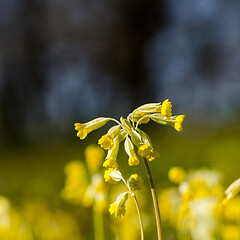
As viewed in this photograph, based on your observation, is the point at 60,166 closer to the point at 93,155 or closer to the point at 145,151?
the point at 93,155

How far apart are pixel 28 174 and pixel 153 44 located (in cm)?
827

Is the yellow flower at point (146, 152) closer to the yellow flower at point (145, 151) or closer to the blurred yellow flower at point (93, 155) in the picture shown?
the yellow flower at point (145, 151)

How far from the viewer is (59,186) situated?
4.30m

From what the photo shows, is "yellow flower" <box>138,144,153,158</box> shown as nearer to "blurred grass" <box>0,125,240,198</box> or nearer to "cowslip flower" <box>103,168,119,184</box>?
"cowslip flower" <box>103,168,119,184</box>

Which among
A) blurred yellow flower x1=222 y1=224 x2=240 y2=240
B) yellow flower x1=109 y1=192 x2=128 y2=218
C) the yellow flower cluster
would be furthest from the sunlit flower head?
blurred yellow flower x1=222 y1=224 x2=240 y2=240

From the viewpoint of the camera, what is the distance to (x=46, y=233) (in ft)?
7.26

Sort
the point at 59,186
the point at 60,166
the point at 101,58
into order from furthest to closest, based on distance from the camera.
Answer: the point at 101,58, the point at 60,166, the point at 59,186

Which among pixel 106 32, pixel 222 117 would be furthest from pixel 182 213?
pixel 106 32

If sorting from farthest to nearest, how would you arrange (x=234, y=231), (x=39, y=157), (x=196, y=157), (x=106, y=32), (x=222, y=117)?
(x=106, y=32), (x=222, y=117), (x=39, y=157), (x=196, y=157), (x=234, y=231)

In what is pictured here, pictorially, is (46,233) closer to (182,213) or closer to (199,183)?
(199,183)

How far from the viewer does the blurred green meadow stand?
7.21ft

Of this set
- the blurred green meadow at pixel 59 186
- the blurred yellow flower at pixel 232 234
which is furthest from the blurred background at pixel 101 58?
the blurred yellow flower at pixel 232 234

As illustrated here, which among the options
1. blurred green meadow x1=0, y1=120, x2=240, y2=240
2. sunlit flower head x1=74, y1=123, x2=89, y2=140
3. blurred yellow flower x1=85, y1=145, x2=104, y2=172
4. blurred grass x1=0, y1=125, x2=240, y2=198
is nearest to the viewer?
sunlit flower head x1=74, y1=123, x2=89, y2=140

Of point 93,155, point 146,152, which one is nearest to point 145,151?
point 146,152
